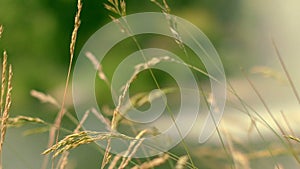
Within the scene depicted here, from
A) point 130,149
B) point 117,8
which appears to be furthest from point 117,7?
point 130,149

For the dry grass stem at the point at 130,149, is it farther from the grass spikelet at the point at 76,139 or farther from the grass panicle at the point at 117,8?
the grass panicle at the point at 117,8

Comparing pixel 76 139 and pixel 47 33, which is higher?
pixel 76 139

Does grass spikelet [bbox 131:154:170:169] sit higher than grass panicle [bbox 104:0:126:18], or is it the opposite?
grass panicle [bbox 104:0:126:18]

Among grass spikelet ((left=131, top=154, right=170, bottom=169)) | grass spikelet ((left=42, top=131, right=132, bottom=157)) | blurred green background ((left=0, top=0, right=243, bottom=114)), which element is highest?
grass spikelet ((left=42, top=131, right=132, bottom=157))

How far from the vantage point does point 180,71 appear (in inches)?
941


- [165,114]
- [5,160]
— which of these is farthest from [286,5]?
[5,160]

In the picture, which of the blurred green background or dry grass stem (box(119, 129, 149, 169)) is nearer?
dry grass stem (box(119, 129, 149, 169))

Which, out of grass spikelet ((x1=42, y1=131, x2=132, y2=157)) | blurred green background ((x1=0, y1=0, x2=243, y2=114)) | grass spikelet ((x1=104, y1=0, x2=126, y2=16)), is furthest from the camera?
blurred green background ((x1=0, y1=0, x2=243, y2=114))

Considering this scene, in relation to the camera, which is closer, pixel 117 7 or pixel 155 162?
pixel 155 162

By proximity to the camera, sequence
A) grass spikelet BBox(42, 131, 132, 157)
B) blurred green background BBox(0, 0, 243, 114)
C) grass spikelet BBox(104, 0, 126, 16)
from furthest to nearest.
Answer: blurred green background BBox(0, 0, 243, 114)
grass spikelet BBox(104, 0, 126, 16)
grass spikelet BBox(42, 131, 132, 157)

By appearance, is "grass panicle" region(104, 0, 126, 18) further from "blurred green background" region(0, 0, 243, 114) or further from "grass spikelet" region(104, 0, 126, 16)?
"blurred green background" region(0, 0, 243, 114)

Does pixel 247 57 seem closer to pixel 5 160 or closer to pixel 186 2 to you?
pixel 186 2

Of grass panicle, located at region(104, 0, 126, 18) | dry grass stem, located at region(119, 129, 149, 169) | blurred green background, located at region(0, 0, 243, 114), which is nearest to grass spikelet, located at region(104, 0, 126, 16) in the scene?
grass panicle, located at region(104, 0, 126, 18)

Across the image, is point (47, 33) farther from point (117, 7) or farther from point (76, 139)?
point (76, 139)
